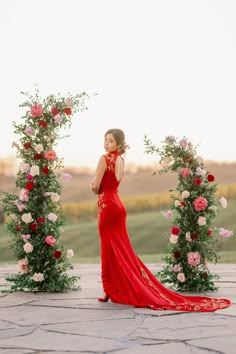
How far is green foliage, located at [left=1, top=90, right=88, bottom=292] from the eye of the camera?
26.0ft

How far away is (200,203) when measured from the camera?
7828 mm

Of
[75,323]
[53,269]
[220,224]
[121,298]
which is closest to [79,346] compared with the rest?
[75,323]

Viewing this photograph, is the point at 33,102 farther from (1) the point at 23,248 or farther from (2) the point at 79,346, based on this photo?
(2) the point at 79,346

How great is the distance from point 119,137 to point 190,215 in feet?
5.39

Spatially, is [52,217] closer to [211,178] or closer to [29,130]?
[29,130]

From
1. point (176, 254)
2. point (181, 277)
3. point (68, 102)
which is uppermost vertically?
point (68, 102)

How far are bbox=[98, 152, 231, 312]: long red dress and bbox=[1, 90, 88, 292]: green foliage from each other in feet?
3.39

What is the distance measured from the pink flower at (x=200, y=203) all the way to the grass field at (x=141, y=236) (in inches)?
339

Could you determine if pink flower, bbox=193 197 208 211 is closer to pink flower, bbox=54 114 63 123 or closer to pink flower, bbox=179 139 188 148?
pink flower, bbox=179 139 188 148

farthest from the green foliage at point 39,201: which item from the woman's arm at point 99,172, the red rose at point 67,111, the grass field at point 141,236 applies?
the grass field at point 141,236

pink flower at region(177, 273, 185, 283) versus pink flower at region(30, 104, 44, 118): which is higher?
pink flower at region(30, 104, 44, 118)

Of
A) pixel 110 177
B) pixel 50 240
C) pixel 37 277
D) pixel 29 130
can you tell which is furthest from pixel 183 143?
pixel 37 277

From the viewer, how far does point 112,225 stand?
698 cm

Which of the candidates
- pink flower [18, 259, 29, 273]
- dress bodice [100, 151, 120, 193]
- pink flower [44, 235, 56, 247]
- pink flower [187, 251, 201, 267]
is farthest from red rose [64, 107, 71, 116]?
pink flower [187, 251, 201, 267]
